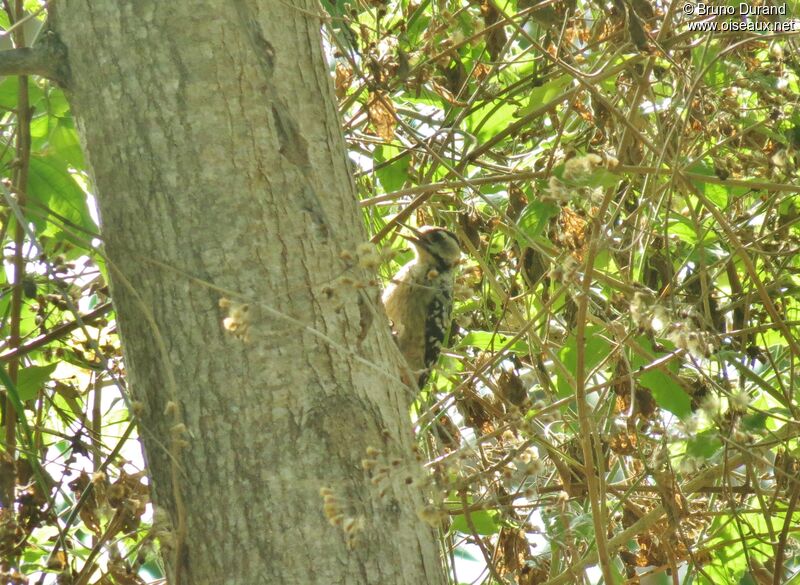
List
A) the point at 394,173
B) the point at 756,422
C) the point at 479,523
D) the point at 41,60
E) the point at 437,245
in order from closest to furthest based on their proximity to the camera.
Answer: the point at 41,60, the point at 756,422, the point at 479,523, the point at 394,173, the point at 437,245

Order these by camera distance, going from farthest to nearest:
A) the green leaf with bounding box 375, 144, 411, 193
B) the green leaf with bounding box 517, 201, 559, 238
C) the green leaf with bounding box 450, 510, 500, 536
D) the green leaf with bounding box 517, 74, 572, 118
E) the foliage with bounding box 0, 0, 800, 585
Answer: the green leaf with bounding box 375, 144, 411, 193 → the green leaf with bounding box 450, 510, 500, 536 → the green leaf with bounding box 517, 74, 572, 118 → the green leaf with bounding box 517, 201, 559, 238 → the foliage with bounding box 0, 0, 800, 585

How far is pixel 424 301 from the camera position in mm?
5109

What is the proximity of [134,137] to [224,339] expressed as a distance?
1.56ft

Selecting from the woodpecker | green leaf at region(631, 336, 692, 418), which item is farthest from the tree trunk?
the woodpecker

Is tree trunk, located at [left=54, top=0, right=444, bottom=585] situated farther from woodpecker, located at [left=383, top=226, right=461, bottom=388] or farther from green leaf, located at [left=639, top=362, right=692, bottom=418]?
woodpecker, located at [left=383, top=226, right=461, bottom=388]

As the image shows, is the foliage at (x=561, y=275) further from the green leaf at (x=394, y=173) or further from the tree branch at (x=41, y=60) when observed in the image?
the tree branch at (x=41, y=60)

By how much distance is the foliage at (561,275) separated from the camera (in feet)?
8.58

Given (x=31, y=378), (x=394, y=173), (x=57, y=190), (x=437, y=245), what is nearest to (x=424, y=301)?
(x=437, y=245)

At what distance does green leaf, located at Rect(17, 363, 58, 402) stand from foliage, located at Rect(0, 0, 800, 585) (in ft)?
0.03

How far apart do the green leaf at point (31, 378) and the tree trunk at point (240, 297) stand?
1.02m

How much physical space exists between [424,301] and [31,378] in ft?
8.28

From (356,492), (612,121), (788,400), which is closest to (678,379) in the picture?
(788,400)

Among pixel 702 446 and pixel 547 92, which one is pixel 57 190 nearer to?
pixel 547 92

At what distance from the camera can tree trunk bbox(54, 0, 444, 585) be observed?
1802mm
